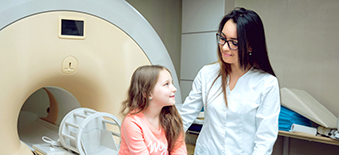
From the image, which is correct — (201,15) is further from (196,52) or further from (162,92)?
(162,92)

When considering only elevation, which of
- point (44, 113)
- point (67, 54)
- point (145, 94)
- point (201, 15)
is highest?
point (201, 15)

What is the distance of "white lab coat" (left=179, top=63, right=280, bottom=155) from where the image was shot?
1101 mm

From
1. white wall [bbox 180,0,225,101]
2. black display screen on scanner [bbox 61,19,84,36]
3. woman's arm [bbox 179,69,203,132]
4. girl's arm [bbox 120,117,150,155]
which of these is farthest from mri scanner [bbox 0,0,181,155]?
white wall [bbox 180,0,225,101]

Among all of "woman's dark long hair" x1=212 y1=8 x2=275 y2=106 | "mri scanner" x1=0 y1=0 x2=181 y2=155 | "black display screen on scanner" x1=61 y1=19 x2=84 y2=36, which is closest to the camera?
"woman's dark long hair" x1=212 y1=8 x2=275 y2=106

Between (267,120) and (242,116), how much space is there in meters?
0.11

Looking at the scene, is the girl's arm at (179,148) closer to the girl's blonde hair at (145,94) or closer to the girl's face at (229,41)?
the girl's blonde hair at (145,94)

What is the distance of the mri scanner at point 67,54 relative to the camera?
4.14 feet

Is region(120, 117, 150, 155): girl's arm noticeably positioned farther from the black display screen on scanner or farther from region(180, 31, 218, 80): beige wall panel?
region(180, 31, 218, 80): beige wall panel

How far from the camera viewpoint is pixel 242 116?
3.84ft

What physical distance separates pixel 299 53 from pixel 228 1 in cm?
68

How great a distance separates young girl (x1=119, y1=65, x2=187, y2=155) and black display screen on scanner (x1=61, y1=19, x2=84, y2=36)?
542mm

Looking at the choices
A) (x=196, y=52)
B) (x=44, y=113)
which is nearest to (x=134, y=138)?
(x=44, y=113)

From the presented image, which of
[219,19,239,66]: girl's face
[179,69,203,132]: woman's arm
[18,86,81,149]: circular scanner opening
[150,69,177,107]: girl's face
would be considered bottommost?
[18,86,81,149]: circular scanner opening

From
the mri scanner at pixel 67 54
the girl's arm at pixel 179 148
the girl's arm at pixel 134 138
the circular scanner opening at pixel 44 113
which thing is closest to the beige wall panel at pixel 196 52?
the mri scanner at pixel 67 54
